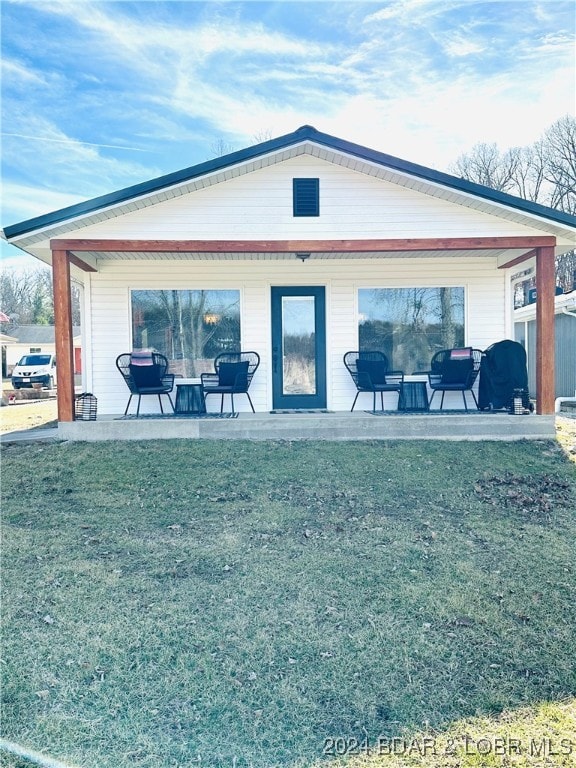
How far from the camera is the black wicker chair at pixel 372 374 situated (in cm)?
760

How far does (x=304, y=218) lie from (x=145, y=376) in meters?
3.04

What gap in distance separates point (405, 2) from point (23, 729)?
31.2ft

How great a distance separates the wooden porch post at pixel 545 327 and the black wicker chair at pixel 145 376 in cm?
501

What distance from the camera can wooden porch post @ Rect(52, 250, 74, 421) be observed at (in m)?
6.51

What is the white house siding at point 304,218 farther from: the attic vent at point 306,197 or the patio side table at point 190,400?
the patio side table at point 190,400

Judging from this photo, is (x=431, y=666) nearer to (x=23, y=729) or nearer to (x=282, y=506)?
(x=23, y=729)

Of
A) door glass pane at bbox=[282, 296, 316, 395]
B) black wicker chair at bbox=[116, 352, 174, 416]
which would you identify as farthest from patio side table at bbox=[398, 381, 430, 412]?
black wicker chair at bbox=[116, 352, 174, 416]

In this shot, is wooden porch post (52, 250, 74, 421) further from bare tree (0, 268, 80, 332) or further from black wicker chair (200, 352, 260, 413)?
bare tree (0, 268, 80, 332)

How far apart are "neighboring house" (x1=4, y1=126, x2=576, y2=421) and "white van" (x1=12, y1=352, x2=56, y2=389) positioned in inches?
431

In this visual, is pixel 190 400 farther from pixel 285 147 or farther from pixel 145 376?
pixel 285 147

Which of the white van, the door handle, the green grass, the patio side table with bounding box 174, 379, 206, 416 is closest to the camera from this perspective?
the green grass

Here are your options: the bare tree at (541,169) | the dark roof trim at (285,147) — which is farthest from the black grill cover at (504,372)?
the bare tree at (541,169)

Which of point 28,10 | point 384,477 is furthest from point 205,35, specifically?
point 384,477

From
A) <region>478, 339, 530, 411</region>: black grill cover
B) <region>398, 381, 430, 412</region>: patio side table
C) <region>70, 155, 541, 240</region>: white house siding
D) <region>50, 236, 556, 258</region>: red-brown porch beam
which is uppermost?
<region>70, 155, 541, 240</region>: white house siding
